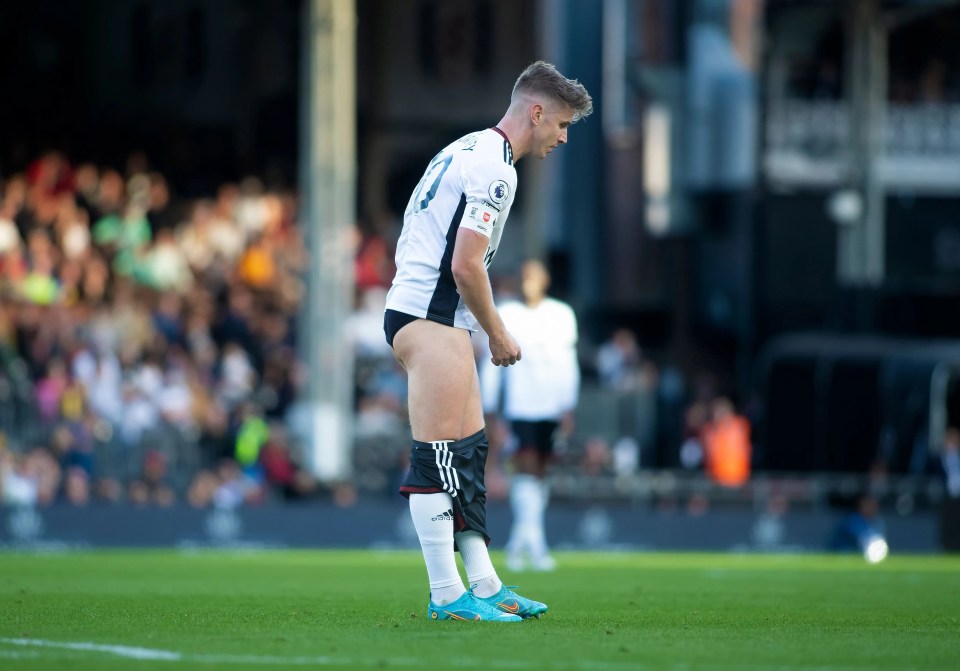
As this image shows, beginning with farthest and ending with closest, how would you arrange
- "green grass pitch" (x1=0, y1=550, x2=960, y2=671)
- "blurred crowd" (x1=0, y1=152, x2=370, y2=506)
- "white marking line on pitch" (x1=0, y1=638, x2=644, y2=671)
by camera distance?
"blurred crowd" (x1=0, y1=152, x2=370, y2=506) → "green grass pitch" (x1=0, y1=550, x2=960, y2=671) → "white marking line on pitch" (x1=0, y1=638, x2=644, y2=671)

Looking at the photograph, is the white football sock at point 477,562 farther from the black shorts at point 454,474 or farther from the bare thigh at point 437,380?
the bare thigh at point 437,380

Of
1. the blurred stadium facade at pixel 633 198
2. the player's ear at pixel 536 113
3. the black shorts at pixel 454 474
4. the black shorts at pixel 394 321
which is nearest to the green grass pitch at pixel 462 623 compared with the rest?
the black shorts at pixel 454 474

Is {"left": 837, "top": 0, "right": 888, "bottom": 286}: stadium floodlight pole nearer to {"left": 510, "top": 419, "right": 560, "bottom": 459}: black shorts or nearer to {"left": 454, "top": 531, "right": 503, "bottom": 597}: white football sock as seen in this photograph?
{"left": 510, "top": 419, "right": 560, "bottom": 459}: black shorts

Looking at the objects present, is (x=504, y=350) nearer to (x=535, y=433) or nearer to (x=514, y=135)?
(x=514, y=135)

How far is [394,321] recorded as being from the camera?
27.4 ft

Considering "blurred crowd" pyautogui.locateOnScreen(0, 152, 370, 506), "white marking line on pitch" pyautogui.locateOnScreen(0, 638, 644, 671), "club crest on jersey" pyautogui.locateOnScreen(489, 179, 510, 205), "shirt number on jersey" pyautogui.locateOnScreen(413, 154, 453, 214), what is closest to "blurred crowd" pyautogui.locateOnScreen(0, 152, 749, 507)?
"blurred crowd" pyautogui.locateOnScreen(0, 152, 370, 506)

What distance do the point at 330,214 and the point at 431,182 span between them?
18.2m

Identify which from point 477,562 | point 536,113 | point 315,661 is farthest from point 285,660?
point 536,113

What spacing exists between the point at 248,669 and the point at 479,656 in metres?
0.91

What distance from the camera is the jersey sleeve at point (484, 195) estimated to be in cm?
810

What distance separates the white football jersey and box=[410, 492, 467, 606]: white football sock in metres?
0.79

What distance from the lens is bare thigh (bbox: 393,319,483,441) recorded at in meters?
8.17

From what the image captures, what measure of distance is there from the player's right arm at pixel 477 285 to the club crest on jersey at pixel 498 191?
0.62ft

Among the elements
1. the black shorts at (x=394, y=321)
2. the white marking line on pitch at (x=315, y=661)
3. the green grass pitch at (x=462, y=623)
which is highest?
the black shorts at (x=394, y=321)
